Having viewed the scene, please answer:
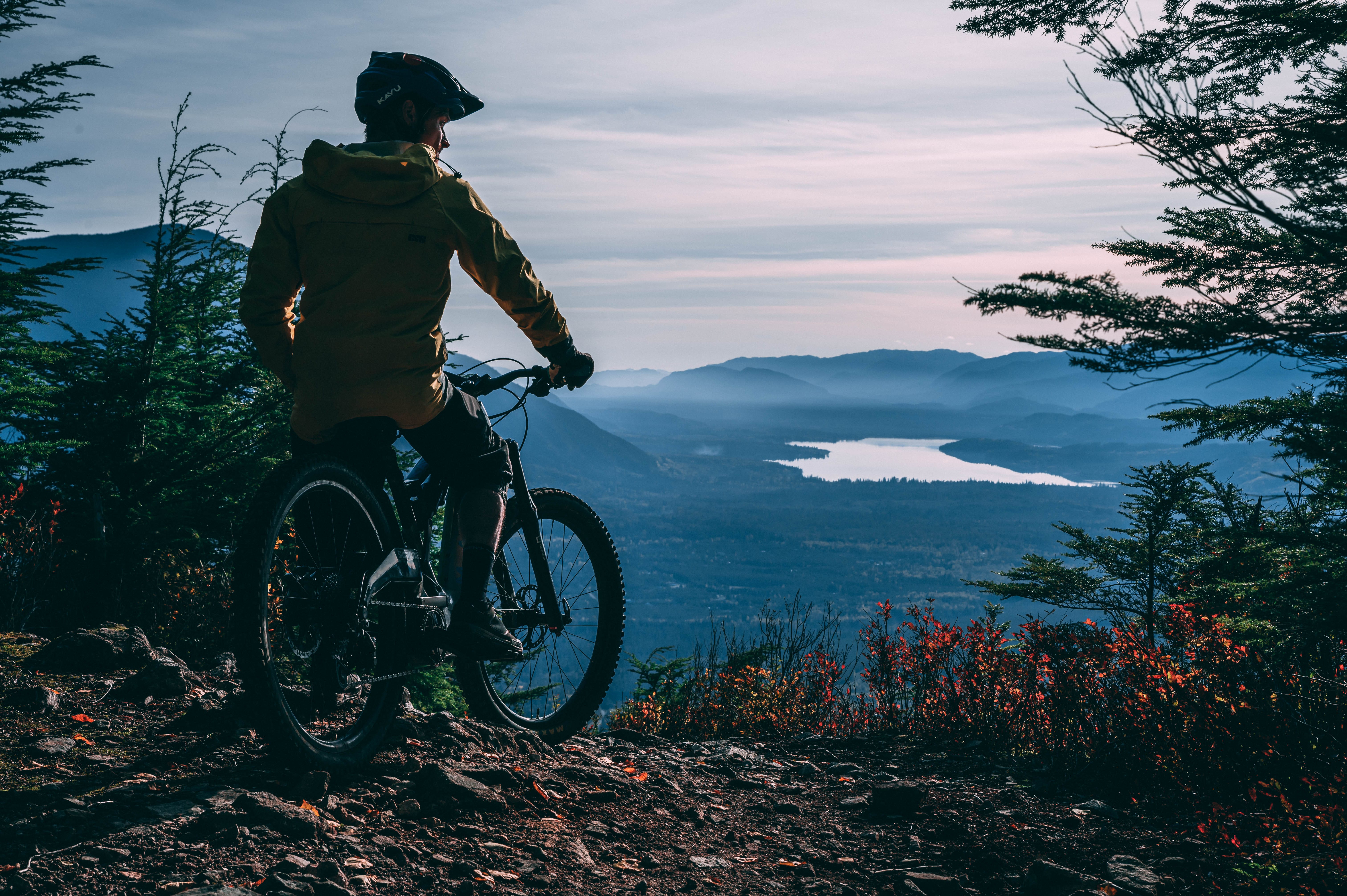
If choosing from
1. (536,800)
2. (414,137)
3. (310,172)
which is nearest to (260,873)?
(536,800)

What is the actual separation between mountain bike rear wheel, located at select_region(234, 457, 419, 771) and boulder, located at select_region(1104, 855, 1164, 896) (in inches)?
117

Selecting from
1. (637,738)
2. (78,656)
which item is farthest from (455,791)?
(78,656)

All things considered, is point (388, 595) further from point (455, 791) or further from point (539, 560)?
point (539, 560)

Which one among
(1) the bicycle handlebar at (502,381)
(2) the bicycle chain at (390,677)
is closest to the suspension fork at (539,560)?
(1) the bicycle handlebar at (502,381)

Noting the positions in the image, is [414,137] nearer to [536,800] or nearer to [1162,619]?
[536,800]

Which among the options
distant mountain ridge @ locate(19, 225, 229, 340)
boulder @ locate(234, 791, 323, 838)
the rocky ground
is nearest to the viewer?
the rocky ground

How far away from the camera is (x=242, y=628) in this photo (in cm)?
250

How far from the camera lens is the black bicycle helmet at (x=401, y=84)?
3.03 m

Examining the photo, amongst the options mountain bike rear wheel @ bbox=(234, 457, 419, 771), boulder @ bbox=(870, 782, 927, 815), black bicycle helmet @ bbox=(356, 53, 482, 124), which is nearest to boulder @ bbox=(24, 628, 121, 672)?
mountain bike rear wheel @ bbox=(234, 457, 419, 771)

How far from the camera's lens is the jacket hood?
2768mm

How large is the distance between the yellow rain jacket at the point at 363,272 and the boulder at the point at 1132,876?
129 inches

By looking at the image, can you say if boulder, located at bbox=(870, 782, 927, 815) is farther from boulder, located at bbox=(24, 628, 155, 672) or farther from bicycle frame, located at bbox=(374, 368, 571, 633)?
boulder, located at bbox=(24, 628, 155, 672)

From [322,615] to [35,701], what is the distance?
1703mm

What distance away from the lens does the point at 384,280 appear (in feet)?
9.20
